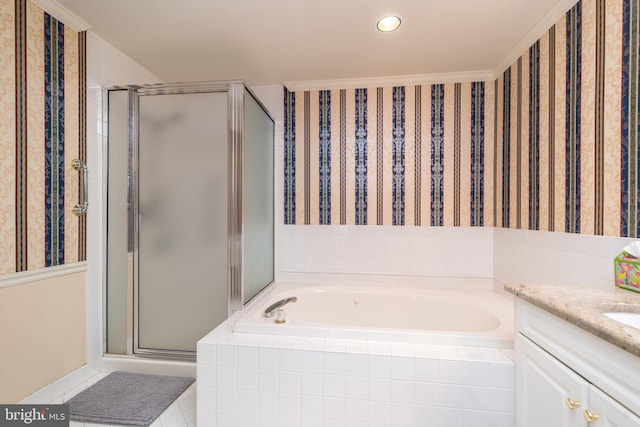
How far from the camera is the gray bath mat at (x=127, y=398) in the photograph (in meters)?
1.55

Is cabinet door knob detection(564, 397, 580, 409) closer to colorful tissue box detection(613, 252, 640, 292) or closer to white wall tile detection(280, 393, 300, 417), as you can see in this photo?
colorful tissue box detection(613, 252, 640, 292)

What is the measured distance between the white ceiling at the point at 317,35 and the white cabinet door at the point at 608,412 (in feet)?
5.99

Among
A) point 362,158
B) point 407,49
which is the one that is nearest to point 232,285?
point 362,158

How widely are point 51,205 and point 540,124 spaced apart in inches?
115

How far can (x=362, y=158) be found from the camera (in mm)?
2553

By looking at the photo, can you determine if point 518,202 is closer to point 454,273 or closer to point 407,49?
point 454,273

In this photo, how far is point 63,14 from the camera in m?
1.70

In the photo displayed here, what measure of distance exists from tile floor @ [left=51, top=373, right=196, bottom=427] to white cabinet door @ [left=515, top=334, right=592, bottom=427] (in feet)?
5.03

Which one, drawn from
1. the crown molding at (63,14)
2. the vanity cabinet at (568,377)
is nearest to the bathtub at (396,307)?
the vanity cabinet at (568,377)

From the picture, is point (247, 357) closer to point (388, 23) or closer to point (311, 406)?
point (311, 406)

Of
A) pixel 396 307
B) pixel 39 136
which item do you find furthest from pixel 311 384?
pixel 39 136

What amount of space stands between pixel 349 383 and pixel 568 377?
780 mm

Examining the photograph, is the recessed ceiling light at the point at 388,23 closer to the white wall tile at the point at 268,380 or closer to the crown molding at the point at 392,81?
the crown molding at the point at 392,81

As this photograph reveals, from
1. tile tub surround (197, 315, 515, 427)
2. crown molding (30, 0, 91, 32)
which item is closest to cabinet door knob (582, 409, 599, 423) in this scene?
tile tub surround (197, 315, 515, 427)
